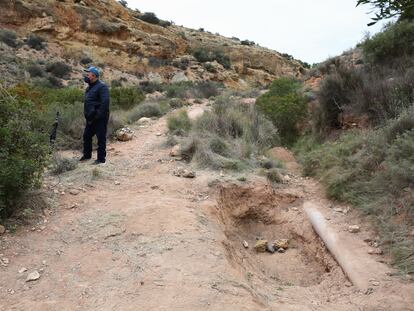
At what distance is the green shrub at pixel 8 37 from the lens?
74.7ft

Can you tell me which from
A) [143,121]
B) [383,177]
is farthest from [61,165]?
[143,121]

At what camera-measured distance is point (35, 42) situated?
23828 mm

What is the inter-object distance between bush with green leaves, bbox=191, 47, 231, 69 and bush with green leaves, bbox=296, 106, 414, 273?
27.9 metres

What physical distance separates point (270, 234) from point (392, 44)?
6.95 metres

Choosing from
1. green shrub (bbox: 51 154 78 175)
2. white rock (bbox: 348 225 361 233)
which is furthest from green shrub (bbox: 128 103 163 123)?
white rock (bbox: 348 225 361 233)

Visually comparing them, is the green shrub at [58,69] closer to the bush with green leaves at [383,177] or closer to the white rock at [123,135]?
the white rock at [123,135]

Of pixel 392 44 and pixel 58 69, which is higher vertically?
pixel 392 44

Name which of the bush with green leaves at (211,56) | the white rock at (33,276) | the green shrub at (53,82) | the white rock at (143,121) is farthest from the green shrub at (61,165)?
the bush with green leaves at (211,56)

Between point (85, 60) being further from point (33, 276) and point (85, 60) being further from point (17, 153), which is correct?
point (33, 276)

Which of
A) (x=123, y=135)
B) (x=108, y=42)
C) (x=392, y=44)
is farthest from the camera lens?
(x=108, y=42)

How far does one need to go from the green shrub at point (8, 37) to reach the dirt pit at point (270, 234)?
2059 centimetres

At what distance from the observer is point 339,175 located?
21.6ft

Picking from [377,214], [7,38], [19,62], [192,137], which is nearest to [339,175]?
[377,214]

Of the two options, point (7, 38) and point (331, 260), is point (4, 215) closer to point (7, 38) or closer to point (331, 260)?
point (331, 260)
